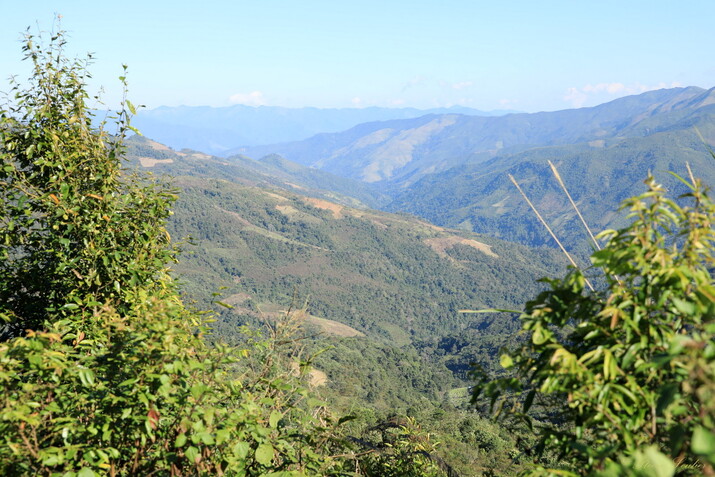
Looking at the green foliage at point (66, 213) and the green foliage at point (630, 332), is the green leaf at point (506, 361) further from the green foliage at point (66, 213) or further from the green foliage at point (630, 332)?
the green foliage at point (66, 213)

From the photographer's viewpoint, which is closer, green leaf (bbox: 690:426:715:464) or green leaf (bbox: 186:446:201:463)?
green leaf (bbox: 690:426:715:464)

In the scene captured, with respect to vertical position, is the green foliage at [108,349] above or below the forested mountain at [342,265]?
above

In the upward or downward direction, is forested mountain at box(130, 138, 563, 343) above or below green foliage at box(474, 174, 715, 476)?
below

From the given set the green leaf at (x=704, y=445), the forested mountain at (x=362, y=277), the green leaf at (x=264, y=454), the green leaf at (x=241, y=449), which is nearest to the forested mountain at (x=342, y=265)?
the forested mountain at (x=362, y=277)

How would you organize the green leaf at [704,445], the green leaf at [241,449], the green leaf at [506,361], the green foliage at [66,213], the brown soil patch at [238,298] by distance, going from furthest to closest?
1. the brown soil patch at [238,298]
2. the green foliage at [66,213]
3. the green leaf at [241,449]
4. the green leaf at [506,361]
5. the green leaf at [704,445]

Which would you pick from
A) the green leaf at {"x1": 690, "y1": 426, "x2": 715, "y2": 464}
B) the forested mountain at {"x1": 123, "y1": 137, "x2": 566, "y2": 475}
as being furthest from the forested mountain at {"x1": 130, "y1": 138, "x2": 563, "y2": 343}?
the green leaf at {"x1": 690, "y1": 426, "x2": 715, "y2": 464}

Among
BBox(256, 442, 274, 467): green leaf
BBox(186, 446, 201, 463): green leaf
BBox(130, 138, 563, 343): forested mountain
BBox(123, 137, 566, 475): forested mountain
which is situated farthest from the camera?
BBox(130, 138, 563, 343): forested mountain

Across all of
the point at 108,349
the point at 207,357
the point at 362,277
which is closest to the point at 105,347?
the point at 108,349

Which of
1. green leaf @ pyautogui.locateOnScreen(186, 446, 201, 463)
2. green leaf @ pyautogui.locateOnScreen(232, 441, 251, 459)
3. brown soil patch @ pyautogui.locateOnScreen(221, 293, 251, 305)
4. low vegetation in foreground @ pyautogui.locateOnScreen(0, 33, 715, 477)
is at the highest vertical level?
low vegetation in foreground @ pyautogui.locateOnScreen(0, 33, 715, 477)

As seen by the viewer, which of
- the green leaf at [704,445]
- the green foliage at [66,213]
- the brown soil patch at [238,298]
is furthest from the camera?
→ the brown soil patch at [238,298]

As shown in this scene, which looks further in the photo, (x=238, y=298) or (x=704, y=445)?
(x=238, y=298)

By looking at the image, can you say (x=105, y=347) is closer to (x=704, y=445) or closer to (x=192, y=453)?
(x=192, y=453)

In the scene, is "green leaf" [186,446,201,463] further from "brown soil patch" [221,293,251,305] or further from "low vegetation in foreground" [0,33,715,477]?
"brown soil patch" [221,293,251,305]

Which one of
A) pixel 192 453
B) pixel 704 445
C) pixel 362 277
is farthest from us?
pixel 362 277
